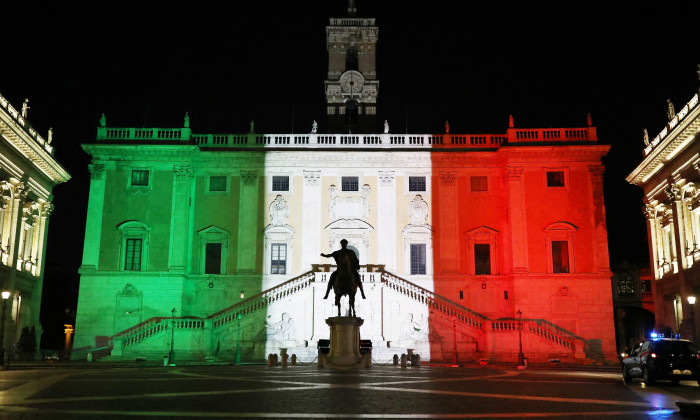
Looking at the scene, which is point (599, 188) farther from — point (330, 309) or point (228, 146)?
point (228, 146)

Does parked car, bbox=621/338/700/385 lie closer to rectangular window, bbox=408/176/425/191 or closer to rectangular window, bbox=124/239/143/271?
rectangular window, bbox=408/176/425/191

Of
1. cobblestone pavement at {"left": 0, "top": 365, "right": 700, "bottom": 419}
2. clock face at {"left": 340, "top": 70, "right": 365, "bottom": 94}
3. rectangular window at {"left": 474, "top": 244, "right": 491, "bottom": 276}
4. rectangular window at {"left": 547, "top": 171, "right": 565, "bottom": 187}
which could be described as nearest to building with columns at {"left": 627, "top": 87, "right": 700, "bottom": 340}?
rectangular window at {"left": 547, "top": 171, "right": 565, "bottom": 187}

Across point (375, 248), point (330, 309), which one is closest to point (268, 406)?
point (330, 309)

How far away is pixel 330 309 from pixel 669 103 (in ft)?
79.6

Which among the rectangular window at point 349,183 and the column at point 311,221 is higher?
the rectangular window at point 349,183

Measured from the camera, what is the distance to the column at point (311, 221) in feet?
146

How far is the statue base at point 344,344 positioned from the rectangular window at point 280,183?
23173mm

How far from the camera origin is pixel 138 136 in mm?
45438

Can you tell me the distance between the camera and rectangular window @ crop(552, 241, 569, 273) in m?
43.4

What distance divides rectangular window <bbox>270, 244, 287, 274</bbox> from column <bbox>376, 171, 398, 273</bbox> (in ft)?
20.4

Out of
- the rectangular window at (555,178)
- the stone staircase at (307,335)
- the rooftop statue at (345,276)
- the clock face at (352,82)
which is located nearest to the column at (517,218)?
the rectangular window at (555,178)

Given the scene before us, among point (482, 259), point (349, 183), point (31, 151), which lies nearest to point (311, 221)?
point (349, 183)

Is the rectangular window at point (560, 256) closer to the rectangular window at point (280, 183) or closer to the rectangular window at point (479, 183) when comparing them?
the rectangular window at point (479, 183)

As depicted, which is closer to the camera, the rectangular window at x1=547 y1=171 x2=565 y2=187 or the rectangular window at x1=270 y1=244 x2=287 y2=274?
the rectangular window at x1=270 y1=244 x2=287 y2=274
